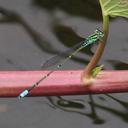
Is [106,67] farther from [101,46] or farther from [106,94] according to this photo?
[101,46]

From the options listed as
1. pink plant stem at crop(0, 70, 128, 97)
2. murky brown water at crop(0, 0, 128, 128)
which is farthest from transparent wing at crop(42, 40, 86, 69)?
pink plant stem at crop(0, 70, 128, 97)

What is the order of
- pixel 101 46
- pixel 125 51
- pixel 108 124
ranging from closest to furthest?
pixel 101 46 < pixel 108 124 < pixel 125 51

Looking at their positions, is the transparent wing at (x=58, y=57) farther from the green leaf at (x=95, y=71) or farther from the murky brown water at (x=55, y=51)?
the green leaf at (x=95, y=71)

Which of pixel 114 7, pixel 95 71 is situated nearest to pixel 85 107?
pixel 95 71

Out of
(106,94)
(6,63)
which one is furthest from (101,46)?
(6,63)

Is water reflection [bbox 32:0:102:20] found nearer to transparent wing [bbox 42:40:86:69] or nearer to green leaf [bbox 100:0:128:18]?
transparent wing [bbox 42:40:86:69]

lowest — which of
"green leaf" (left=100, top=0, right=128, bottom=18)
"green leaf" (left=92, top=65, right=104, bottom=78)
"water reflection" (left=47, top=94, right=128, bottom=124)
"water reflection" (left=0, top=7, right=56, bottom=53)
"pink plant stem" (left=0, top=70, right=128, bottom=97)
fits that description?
"water reflection" (left=47, top=94, right=128, bottom=124)
